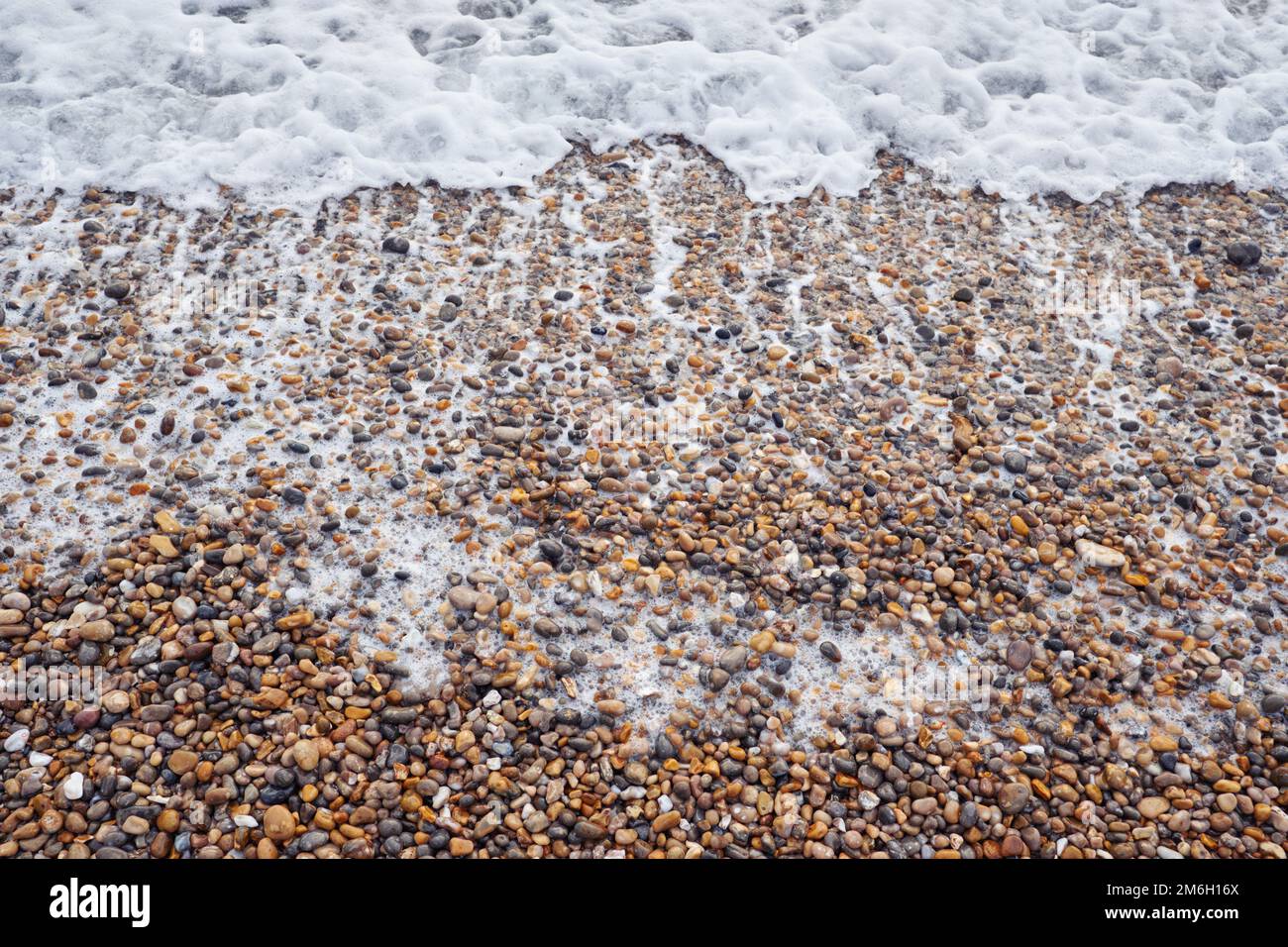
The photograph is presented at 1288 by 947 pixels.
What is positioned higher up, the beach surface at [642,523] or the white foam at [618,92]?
the white foam at [618,92]

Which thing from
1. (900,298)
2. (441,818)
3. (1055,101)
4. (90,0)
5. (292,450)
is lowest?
(441,818)

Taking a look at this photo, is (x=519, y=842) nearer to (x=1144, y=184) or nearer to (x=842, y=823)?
(x=842, y=823)

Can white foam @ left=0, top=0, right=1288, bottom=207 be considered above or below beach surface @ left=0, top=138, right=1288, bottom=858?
above

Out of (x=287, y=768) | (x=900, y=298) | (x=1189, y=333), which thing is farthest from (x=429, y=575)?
(x=1189, y=333)

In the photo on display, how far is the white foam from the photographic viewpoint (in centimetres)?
662

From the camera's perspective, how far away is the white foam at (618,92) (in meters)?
6.62

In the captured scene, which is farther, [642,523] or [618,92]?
[618,92]

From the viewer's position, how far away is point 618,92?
730cm

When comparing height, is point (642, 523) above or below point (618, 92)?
below

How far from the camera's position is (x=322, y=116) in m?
6.83

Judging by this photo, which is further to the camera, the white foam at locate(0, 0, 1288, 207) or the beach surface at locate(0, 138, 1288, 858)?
the white foam at locate(0, 0, 1288, 207)

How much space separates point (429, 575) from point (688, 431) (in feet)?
5.86

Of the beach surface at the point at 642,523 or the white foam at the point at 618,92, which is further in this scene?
the white foam at the point at 618,92
